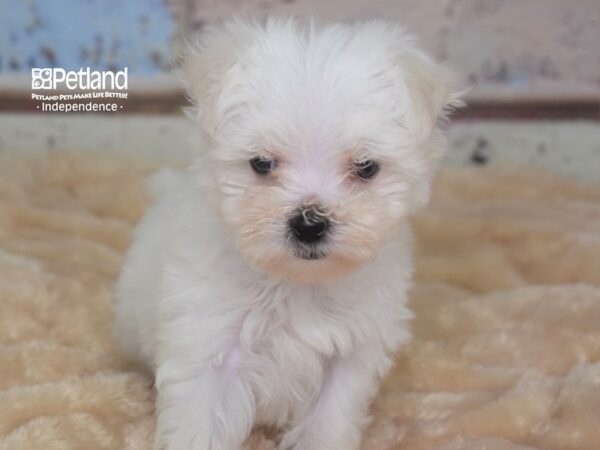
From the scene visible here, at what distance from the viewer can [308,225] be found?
145 cm

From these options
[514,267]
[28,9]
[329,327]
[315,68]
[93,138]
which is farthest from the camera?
[93,138]

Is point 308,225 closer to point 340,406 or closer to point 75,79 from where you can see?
point 340,406

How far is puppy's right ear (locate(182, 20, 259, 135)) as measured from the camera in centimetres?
153

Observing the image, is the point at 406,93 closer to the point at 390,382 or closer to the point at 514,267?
the point at 390,382

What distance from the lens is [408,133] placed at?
1.54m

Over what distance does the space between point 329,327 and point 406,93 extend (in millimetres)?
463

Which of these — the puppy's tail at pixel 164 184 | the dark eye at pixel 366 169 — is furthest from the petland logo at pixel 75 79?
the dark eye at pixel 366 169

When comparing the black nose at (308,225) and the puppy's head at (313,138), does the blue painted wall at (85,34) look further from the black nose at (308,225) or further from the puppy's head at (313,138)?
the black nose at (308,225)

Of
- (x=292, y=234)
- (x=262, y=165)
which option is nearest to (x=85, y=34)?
(x=262, y=165)

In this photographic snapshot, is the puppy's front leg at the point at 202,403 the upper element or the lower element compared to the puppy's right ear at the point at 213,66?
lower

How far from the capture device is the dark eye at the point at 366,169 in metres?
1.51

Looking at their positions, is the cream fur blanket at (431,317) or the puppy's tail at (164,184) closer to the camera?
the cream fur blanket at (431,317)

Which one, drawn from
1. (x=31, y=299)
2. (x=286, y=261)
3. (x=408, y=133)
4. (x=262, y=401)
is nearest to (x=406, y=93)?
(x=408, y=133)

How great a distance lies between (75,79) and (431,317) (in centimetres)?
168
